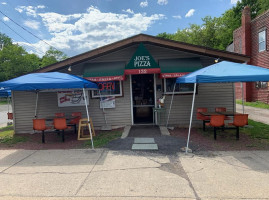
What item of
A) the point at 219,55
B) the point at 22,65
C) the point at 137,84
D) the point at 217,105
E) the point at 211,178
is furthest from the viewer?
the point at 22,65

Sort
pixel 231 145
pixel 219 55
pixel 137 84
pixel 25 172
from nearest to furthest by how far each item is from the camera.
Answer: pixel 25 172 → pixel 231 145 → pixel 219 55 → pixel 137 84

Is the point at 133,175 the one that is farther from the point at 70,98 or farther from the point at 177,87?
the point at 70,98

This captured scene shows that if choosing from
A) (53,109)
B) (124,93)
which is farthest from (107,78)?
(53,109)

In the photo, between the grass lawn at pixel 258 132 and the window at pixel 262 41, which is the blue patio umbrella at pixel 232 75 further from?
the window at pixel 262 41

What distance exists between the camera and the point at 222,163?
4.37 metres

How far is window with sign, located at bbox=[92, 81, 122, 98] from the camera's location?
27.2ft

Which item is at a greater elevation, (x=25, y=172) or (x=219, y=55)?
(x=219, y=55)

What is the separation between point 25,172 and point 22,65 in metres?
36.8

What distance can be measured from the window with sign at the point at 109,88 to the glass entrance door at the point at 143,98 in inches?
32.9

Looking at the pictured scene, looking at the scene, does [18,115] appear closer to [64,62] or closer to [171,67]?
[64,62]

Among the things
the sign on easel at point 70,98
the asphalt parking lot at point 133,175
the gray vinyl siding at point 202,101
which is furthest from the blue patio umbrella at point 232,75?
the sign on easel at point 70,98

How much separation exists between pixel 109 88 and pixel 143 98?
5.99 ft

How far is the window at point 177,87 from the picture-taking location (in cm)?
820

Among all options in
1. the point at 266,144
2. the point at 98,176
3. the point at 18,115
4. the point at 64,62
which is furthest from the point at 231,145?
the point at 18,115
